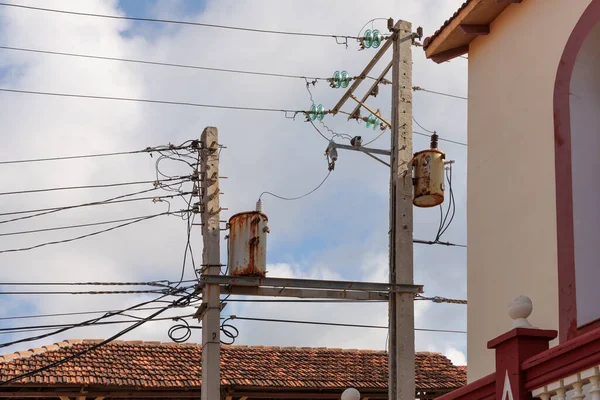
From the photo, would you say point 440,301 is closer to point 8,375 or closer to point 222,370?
point 222,370

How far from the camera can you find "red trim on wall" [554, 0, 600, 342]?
7660 millimetres

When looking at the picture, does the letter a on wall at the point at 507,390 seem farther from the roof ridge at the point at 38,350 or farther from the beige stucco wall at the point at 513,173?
the roof ridge at the point at 38,350

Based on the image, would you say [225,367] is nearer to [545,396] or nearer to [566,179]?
[566,179]

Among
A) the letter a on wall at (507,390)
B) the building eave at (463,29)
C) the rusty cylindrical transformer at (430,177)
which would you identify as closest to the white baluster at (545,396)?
the letter a on wall at (507,390)

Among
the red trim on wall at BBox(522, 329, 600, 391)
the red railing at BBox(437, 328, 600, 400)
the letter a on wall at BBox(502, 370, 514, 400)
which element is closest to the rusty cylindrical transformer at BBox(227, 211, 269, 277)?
the red railing at BBox(437, 328, 600, 400)

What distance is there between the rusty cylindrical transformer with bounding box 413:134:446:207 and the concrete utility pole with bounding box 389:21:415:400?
6.5 inches

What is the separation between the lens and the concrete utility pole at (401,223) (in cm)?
1255

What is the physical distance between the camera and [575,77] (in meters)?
8.36

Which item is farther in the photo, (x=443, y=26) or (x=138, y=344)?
(x=138, y=344)

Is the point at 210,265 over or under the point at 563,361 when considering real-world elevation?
over

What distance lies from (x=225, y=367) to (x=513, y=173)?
37.6 feet

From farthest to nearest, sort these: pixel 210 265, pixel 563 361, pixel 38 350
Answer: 1. pixel 38 350
2. pixel 210 265
3. pixel 563 361

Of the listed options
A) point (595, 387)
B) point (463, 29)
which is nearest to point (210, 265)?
point (463, 29)

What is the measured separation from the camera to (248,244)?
1348 centimetres
